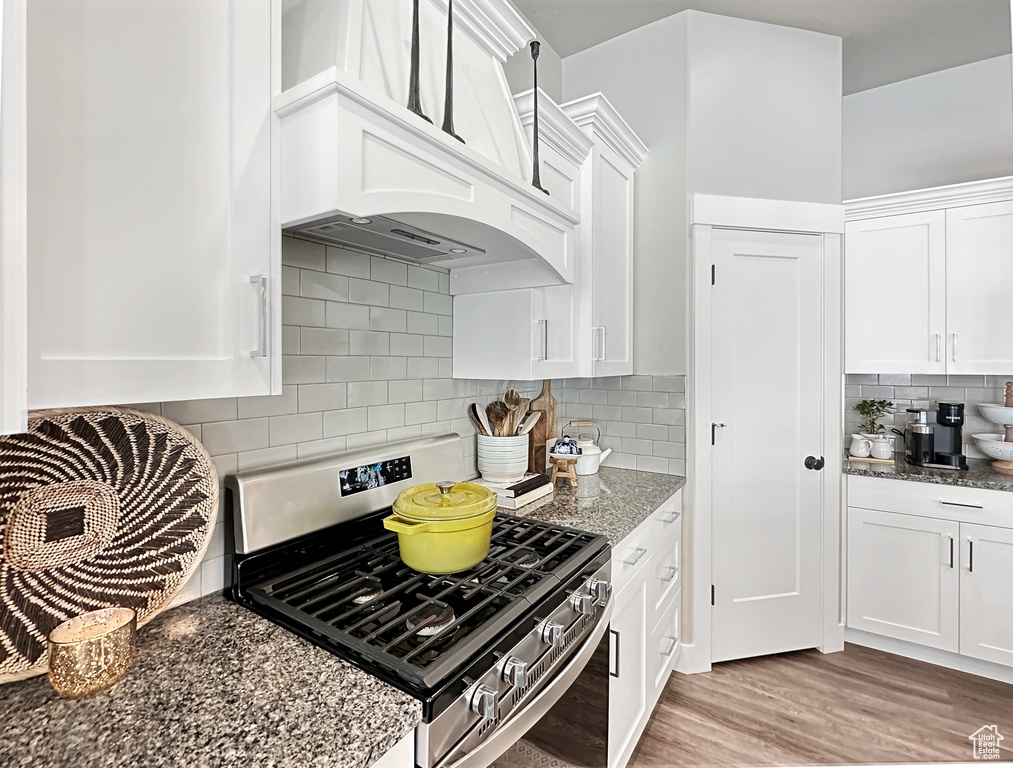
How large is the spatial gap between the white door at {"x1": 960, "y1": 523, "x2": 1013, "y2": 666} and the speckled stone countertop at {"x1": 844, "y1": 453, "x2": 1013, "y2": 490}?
202 millimetres

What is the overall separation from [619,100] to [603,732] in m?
2.73

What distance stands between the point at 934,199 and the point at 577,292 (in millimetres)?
2048

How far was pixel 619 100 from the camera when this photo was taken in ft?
8.46

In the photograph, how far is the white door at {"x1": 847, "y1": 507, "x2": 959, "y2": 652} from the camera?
2.40 meters

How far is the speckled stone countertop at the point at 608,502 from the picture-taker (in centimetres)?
169

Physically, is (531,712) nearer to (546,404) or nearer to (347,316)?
(347,316)

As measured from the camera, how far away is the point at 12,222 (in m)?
0.60

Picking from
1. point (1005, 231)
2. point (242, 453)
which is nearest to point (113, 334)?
point (242, 453)

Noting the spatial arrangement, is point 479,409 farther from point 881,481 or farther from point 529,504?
point 881,481

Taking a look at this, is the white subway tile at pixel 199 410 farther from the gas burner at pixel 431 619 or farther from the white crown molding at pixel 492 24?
the white crown molding at pixel 492 24

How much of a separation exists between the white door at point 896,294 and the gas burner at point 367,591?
2.66 meters

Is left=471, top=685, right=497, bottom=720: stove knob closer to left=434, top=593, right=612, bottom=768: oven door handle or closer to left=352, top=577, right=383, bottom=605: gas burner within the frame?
left=434, top=593, right=612, bottom=768: oven door handle

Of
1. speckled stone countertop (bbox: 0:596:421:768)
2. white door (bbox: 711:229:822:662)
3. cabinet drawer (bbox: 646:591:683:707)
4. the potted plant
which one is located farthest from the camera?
the potted plant

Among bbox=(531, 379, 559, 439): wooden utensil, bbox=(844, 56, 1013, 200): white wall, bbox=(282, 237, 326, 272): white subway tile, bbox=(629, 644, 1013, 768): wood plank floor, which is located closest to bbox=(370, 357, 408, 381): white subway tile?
bbox=(282, 237, 326, 272): white subway tile
